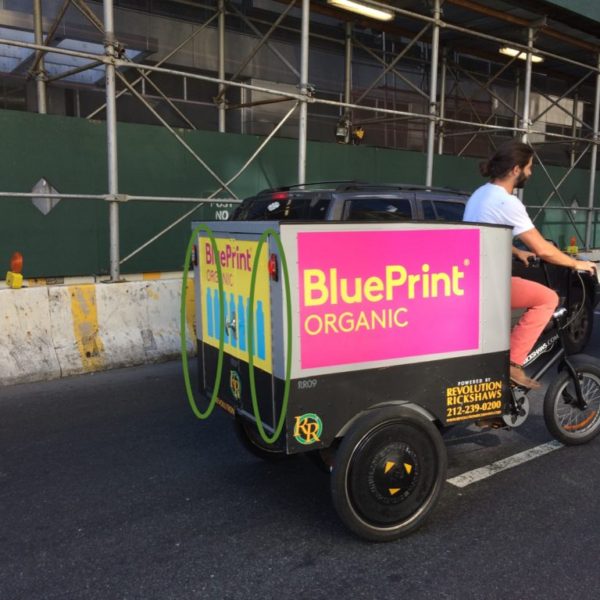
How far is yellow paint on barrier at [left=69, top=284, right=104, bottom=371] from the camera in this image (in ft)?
22.2

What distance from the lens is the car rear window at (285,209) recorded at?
20.3ft

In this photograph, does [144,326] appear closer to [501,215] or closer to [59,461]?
[59,461]

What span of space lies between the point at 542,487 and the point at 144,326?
15.8 ft

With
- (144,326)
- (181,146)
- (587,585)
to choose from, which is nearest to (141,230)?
(181,146)

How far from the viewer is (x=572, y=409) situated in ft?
14.9

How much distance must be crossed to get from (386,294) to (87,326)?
4561mm

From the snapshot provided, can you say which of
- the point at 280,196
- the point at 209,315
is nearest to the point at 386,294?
the point at 209,315

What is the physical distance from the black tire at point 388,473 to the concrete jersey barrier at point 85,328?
177 inches

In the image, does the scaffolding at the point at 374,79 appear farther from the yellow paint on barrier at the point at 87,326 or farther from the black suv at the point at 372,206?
the black suv at the point at 372,206

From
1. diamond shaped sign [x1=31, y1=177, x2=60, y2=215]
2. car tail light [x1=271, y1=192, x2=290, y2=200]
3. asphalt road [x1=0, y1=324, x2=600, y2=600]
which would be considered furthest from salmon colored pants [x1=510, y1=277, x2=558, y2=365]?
diamond shaped sign [x1=31, y1=177, x2=60, y2=215]

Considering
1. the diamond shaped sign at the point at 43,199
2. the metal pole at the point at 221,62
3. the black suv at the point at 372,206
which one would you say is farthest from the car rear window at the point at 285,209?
the metal pole at the point at 221,62

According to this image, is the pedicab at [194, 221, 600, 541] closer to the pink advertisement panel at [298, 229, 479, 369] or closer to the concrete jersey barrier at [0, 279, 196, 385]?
the pink advertisement panel at [298, 229, 479, 369]

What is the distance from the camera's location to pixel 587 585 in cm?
287

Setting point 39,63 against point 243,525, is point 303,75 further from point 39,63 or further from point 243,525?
point 243,525
